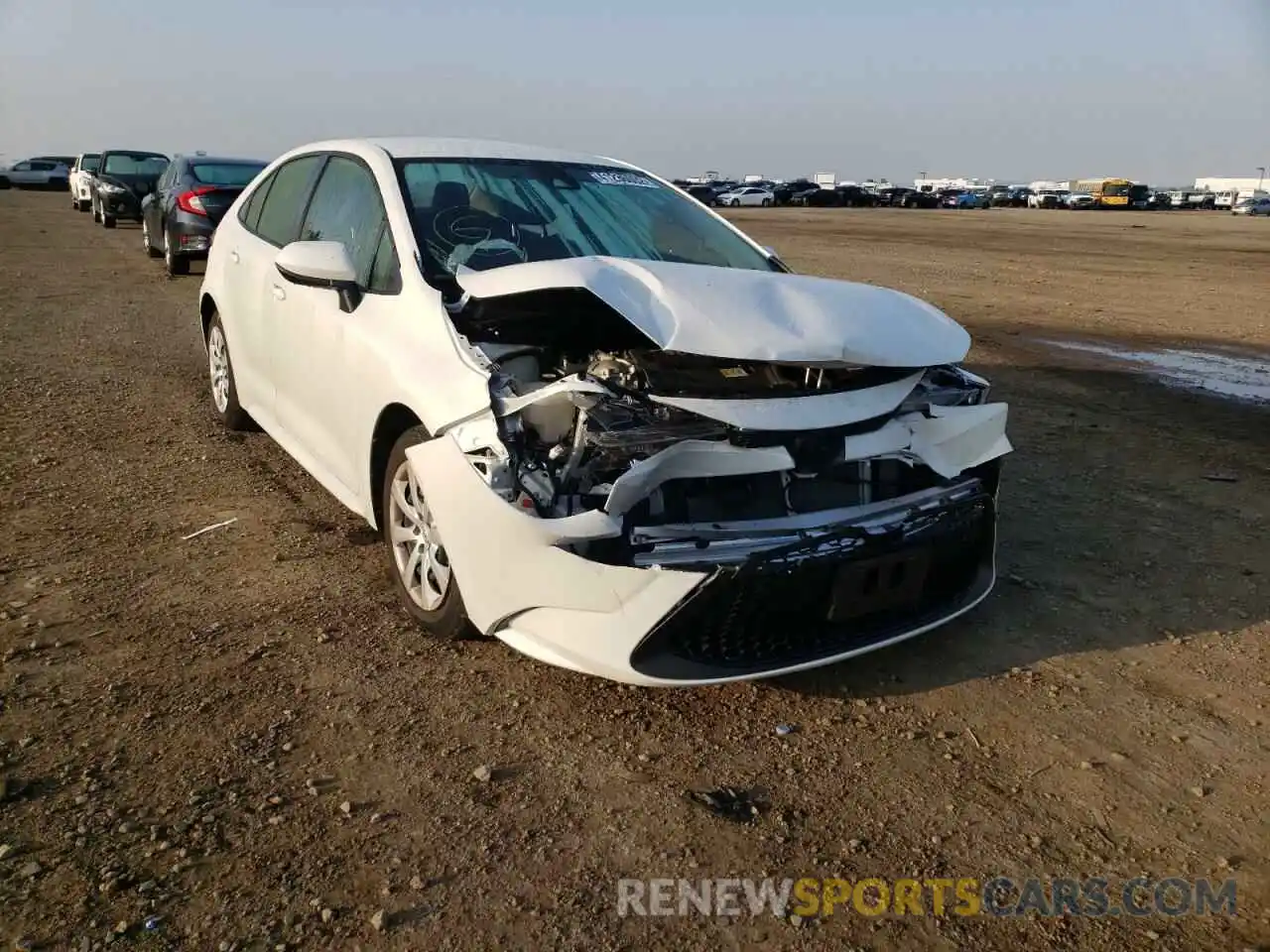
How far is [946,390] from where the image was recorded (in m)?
3.66

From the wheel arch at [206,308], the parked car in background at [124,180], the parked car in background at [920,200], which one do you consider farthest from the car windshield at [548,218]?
the parked car in background at [920,200]

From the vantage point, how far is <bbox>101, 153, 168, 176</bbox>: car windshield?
21859 mm

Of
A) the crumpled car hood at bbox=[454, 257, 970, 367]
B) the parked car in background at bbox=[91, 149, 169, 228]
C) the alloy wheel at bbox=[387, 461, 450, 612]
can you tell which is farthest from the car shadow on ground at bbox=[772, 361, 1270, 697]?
the parked car in background at bbox=[91, 149, 169, 228]

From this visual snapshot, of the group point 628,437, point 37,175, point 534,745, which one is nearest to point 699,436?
point 628,437

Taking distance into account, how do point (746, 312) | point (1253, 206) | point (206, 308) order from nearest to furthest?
1. point (746, 312)
2. point (206, 308)
3. point (1253, 206)

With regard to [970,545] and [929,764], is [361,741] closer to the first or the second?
[929,764]

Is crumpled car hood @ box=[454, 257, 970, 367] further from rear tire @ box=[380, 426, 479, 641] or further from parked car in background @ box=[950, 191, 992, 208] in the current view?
parked car in background @ box=[950, 191, 992, 208]

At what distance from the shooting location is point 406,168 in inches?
165

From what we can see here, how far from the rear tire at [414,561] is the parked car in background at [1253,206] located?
70872mm

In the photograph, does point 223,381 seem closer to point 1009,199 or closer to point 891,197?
point 891,197

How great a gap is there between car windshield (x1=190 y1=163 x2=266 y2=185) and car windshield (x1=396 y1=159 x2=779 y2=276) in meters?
9.23

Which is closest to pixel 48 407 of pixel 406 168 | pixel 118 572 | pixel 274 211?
pixel 274 211

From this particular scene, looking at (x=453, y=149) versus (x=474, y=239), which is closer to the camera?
(x=474, y=239)

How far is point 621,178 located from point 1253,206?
70.8 m
